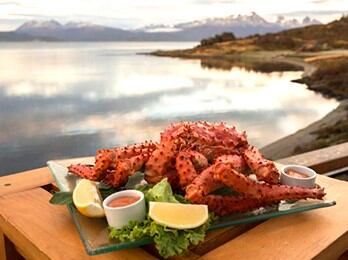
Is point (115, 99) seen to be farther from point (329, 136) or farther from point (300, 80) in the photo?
point (329, 136)

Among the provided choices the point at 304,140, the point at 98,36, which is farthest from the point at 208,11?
the point at 304,140

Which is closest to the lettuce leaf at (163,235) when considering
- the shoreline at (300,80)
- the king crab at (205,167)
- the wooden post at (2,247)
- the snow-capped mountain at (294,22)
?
the king crab at (205,167)

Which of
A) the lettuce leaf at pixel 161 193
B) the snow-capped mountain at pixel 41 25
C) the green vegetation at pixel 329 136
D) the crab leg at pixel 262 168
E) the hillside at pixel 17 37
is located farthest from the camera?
the green vegetation at pixel 329 136

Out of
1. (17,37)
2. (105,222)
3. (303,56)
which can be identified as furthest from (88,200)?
(303,56)

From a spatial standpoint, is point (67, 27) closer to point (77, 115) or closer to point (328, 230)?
point (77, 115)

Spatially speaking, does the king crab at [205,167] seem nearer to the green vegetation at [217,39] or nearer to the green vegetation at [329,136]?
the green vegetation at [217,39]

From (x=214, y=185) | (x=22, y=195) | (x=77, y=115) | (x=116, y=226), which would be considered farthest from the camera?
(x=77, y=115)
